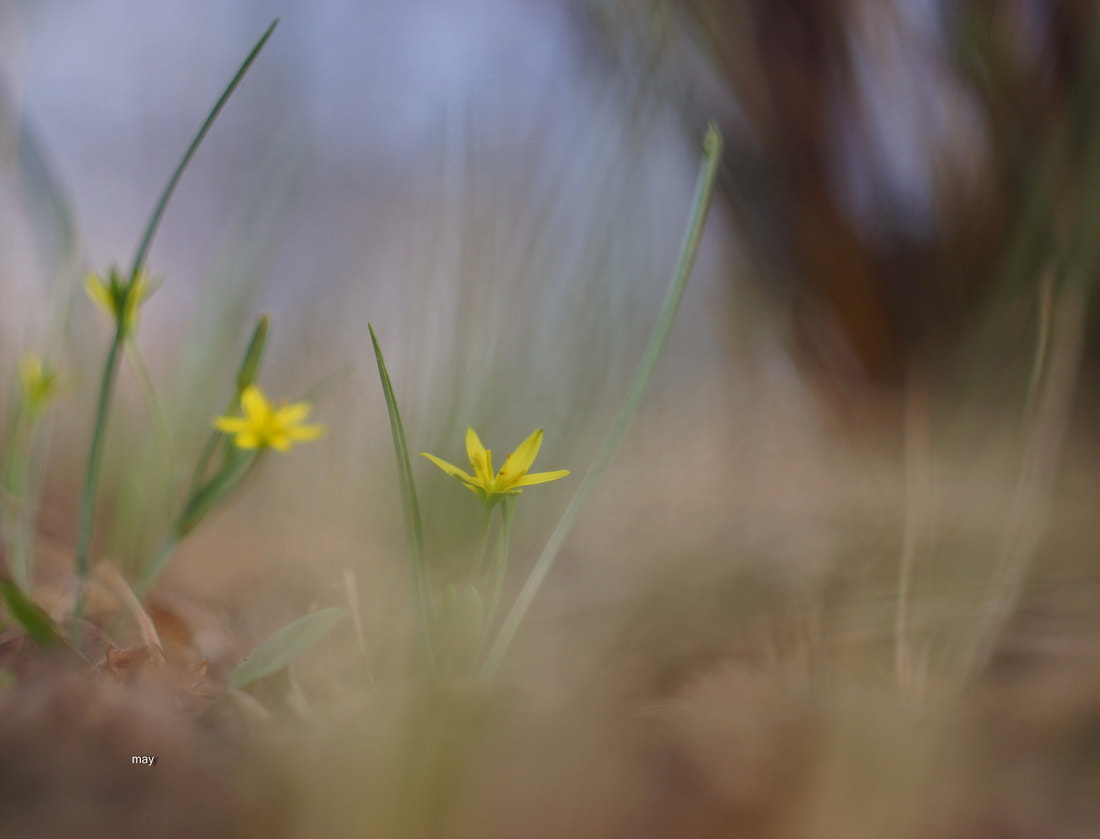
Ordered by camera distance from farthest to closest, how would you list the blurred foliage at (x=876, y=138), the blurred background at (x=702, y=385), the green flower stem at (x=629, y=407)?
the blurred foliage at (x=876, y=138)
the green flower stem at (x=629, y=407)
the blurred background at (x=702, y=385)

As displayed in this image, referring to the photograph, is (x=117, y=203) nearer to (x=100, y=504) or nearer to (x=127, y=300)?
(x=100, y=504)

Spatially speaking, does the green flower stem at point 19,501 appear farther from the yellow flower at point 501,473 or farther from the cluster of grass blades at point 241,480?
the yellow flower at point 501,473

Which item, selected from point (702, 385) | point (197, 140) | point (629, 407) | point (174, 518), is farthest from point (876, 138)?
point (174, 518)

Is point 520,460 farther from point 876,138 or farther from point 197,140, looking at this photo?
point 876,138

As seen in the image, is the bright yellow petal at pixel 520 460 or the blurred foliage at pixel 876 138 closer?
the bright yellow petal at pixel 520 460

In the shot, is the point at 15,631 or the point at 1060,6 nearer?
the point at 15,631

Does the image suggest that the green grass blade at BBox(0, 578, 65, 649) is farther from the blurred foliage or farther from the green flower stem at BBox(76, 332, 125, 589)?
the blurred foliage

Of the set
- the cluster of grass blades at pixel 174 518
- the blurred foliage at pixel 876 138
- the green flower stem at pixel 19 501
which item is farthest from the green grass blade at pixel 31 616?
the blurred foliage at pixel 876 138

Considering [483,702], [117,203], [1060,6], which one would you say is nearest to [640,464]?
[483,702]

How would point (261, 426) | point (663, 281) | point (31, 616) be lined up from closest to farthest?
point (31, 616), point (261, 426), point (663, 281)
